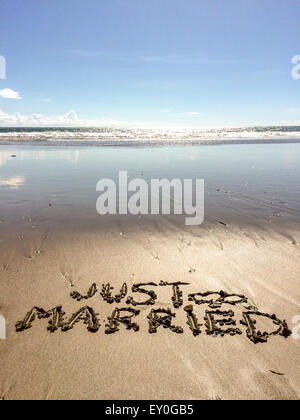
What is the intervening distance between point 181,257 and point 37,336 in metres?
3.37

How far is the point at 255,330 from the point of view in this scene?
13.6 ft

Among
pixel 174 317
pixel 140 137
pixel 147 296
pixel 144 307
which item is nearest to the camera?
pixel 174 317

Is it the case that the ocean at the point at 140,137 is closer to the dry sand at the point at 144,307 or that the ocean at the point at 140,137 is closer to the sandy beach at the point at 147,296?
the sandy beach at the point at 147,296

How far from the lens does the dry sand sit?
3316 millimetres

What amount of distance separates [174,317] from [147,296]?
0.70 metres

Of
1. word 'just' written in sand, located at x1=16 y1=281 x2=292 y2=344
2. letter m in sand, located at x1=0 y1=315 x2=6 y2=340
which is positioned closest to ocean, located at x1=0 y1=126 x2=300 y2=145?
Answer: word 'just' written in sand, located at x1=16 y1=281 x2=292 y2=344

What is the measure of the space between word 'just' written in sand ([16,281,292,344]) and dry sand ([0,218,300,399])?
9 centimetres

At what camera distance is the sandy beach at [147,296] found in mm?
3355

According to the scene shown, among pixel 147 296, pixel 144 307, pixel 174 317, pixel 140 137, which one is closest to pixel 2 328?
pixel 144 307

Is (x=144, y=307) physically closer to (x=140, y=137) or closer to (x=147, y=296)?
(x=147, y=296)

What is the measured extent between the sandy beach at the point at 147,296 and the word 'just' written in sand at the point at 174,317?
1.2 inches

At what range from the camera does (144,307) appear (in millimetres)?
4676

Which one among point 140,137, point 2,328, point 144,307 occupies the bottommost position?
point 2,328

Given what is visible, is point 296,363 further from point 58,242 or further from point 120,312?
point 58,242
